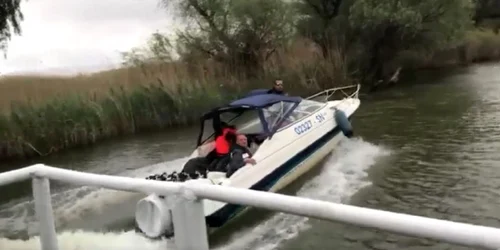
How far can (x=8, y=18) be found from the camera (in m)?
20.4

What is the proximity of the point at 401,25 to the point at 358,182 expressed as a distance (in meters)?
20.6

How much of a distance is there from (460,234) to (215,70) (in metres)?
25.2

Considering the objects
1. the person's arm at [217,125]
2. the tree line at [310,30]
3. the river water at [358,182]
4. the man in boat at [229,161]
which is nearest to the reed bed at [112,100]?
the river water at [358,182]

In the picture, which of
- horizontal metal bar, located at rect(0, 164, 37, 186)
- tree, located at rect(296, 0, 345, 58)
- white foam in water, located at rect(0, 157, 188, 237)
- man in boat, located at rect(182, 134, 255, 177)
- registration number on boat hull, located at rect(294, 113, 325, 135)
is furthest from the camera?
tree, located at rect(296, 0, 345, 58)

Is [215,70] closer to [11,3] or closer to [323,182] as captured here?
[11,3]

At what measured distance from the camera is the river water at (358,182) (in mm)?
5023

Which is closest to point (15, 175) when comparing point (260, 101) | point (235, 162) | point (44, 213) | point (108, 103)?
point (44, 213)

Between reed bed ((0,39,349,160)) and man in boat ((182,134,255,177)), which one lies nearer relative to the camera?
man in boat ((182,134,255,177))

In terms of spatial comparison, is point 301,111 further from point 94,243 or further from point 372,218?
point 372,218

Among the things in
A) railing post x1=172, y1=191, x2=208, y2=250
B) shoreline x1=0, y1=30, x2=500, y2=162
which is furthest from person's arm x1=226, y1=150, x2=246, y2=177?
shoreline x1=0, y1=30, x2=500, y2=162

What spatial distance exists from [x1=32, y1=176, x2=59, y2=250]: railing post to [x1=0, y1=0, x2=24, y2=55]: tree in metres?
17.9

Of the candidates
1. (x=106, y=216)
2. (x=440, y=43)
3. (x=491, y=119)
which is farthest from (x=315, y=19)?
(x=106, y=216)

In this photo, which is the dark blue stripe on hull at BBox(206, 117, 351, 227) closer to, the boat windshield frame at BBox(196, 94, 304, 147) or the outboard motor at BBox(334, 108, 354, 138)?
the outboard motor at BBox(334, 108, 354, 138)

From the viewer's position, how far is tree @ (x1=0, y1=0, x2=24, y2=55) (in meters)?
20.1
